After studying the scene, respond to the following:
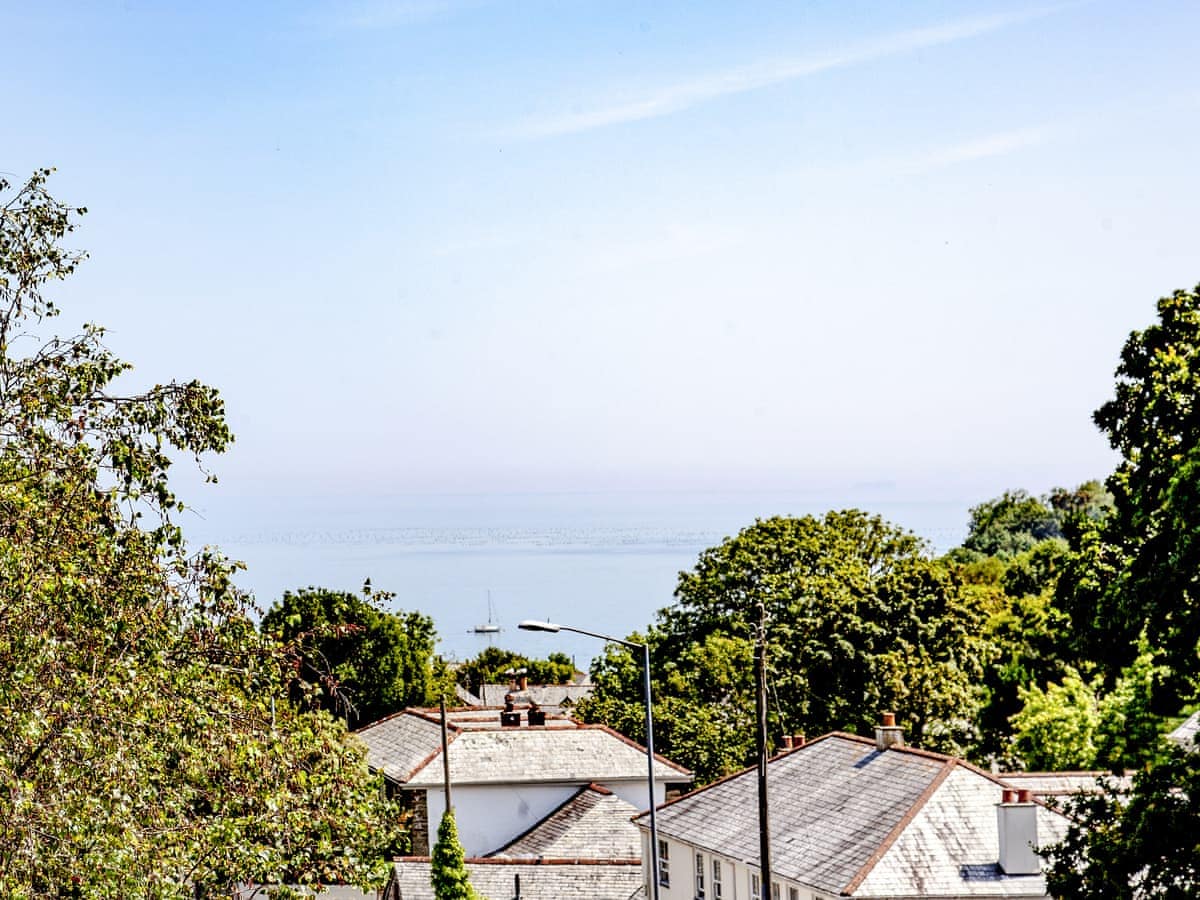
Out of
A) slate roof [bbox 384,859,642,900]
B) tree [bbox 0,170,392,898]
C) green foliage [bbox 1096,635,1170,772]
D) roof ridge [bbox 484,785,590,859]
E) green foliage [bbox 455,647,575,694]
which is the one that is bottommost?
green foliage [bbox 455,647,575,694]

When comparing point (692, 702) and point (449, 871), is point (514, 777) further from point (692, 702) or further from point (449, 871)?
point (449, 871)

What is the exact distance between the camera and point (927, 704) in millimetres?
63156

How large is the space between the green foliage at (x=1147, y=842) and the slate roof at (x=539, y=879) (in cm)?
2385

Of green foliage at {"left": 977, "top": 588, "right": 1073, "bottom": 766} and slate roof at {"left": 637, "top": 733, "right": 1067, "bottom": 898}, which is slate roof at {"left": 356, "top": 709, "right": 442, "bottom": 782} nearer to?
slate roof at {"left": 637, "top": 733, "right": 1067, "bottom": 898}

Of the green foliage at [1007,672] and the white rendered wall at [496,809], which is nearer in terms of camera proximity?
the white rendered wall at [496,809]

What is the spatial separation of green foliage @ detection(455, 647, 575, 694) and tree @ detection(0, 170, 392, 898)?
430 ft

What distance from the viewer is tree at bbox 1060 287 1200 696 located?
24250 millimetres

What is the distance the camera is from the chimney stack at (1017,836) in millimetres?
34969

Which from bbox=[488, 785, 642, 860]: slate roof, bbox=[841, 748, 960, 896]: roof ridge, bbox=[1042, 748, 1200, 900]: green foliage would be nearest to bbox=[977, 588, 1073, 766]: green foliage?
bbox=[841, 748, 960, 896]: roof ridge

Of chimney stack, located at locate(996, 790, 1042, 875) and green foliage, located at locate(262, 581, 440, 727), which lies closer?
chimney stack, located at locate(996, 790, 1042, 875)

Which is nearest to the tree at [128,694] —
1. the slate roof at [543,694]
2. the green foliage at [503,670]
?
the slate roof at [543,694]

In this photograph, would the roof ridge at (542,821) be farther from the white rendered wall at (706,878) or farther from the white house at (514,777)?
the white rendered wall at (706,878)

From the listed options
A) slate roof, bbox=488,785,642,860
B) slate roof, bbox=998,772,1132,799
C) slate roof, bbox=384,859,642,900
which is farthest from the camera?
slate roof, bbox=488,785,642,860

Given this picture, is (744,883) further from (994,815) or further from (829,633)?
(829,633)
